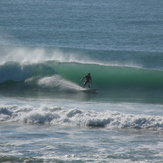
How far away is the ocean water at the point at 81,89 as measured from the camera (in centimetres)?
1243

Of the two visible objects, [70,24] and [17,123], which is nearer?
[17,123]

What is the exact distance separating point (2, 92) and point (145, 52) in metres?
15.5

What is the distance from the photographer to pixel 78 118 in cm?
1561

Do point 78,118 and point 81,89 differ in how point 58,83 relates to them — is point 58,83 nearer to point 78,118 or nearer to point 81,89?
point 81,89

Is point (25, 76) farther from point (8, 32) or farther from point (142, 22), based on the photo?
point (142, 22)

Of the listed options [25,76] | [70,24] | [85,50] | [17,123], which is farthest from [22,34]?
[17,123]

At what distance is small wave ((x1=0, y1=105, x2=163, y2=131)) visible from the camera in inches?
588

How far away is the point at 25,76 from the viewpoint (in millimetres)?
24500

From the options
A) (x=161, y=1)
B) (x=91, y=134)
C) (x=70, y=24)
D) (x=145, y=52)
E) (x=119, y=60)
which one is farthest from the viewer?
(x=161, y=1)

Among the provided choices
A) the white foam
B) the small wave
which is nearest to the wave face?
the white foam

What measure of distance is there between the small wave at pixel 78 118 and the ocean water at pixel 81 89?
0.11 ft

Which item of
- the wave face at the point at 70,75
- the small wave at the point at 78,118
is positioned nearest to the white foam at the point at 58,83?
the wave face at the point at 70,75

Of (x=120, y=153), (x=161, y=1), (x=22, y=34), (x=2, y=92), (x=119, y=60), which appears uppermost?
(x=161, y=1)

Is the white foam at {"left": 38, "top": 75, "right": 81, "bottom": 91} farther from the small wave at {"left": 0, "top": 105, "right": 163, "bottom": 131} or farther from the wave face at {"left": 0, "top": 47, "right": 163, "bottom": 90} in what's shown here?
the small wave at {"left": 0, "top": 105, "right": 163, "bottom": 131}
